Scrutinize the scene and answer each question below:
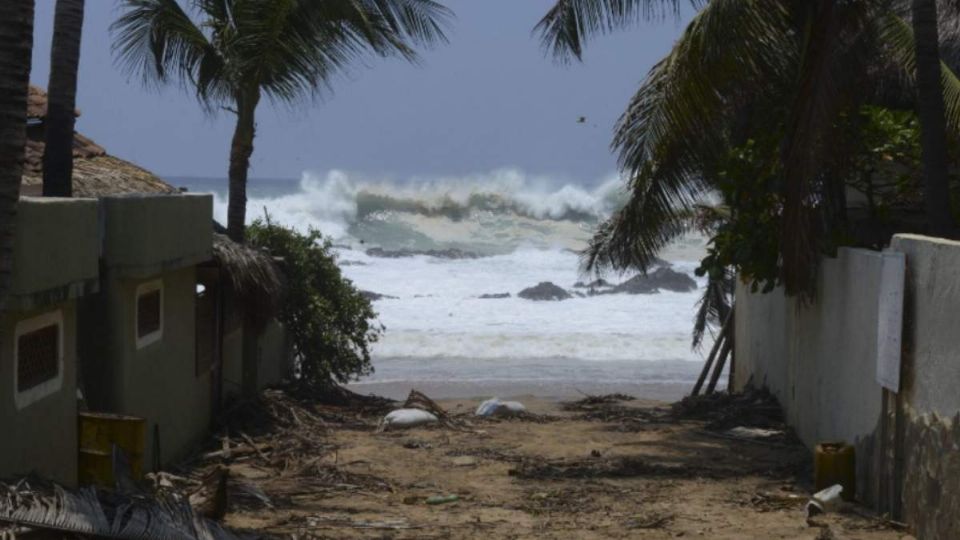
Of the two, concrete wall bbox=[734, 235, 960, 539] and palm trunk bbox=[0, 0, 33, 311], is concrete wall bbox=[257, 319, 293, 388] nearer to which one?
concrete wall bbox=[734, 235, 960, 539]

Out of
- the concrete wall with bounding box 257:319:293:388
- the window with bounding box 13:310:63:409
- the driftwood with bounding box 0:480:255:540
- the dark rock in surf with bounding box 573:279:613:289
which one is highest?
the dark rock in surf with bounding box 573:279:613:289

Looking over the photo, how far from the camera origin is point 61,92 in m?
11.5

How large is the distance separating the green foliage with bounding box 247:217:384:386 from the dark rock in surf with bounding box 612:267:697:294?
22763 mm

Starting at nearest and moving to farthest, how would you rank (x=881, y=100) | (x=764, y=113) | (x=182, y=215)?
(x=182, y=215) → (x=764, y=113) → (x=881, y=100)

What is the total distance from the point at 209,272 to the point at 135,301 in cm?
370

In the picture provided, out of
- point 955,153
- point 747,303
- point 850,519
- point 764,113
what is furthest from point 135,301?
point 747,303

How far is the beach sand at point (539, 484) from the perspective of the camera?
10.4 m

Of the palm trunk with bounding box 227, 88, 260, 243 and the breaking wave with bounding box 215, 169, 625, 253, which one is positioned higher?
the breaking wave with bounding box 215, 169, 625, 253

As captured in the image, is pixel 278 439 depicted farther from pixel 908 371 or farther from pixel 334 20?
pixel 908 371

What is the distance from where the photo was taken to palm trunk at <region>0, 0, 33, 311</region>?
7020 mm

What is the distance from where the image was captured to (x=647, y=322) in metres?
36.5

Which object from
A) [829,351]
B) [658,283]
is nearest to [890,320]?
[829,351]

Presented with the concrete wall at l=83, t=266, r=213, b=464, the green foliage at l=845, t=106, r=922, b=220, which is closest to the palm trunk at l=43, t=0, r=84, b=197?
the concrete wall at l=83, t=266, r=213, b=464

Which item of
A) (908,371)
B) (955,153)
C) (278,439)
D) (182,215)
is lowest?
(278,439)
